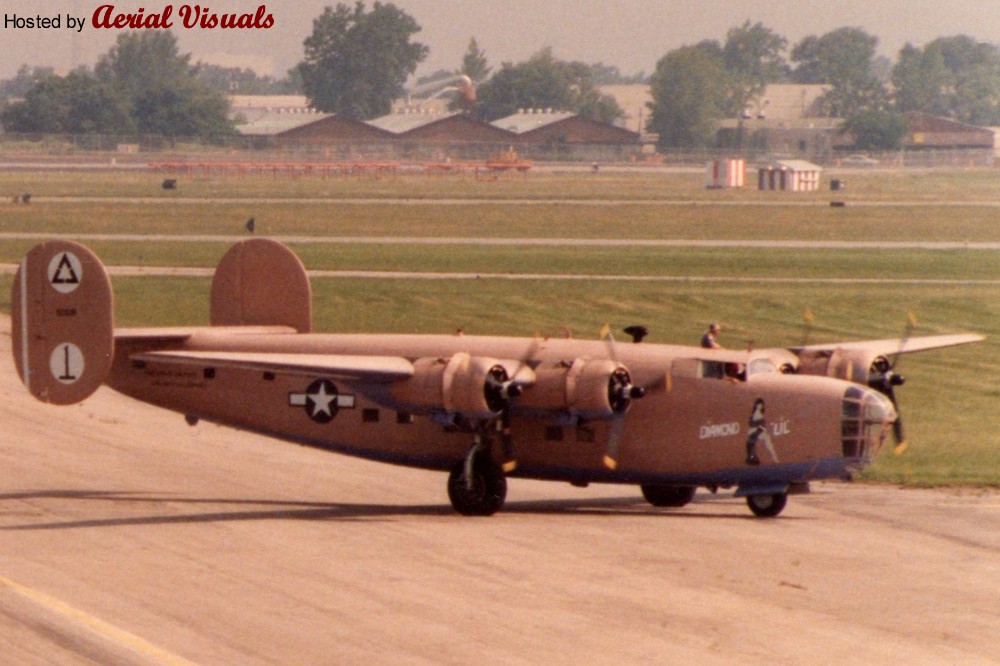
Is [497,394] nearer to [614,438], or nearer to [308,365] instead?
[614,438]

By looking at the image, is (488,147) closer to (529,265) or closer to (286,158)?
(286,158)

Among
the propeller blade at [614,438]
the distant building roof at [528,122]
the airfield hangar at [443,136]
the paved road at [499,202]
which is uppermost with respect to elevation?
the distant building roof at [528,122]

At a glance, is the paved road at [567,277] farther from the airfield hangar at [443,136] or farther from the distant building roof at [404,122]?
the distant building roof at [404,122]

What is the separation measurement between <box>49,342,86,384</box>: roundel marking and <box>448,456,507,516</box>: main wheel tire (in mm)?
6004

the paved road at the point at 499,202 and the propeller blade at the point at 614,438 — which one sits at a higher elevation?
the paved road at the point at 499,202

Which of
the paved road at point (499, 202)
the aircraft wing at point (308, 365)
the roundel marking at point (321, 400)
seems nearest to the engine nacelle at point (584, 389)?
the aircraft wing at point (308, 365)

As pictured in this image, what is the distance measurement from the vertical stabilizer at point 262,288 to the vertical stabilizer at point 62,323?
2.95 metres

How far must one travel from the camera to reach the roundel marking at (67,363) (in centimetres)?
2339

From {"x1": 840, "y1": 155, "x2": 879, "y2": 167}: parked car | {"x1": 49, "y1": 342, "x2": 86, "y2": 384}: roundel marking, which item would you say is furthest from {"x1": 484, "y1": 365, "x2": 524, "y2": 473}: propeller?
{"x1": 840, "y1": 155, "x2": 879, "y2": 167}: parked car

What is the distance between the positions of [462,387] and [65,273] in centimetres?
693

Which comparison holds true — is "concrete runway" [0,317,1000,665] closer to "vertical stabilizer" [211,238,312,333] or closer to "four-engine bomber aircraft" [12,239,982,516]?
"four-engine bomber aircraft" [12,239,982,516]

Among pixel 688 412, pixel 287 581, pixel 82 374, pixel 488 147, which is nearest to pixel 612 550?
pixel 688 412

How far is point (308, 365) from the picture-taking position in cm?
2166

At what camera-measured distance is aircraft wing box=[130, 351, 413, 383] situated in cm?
2156
